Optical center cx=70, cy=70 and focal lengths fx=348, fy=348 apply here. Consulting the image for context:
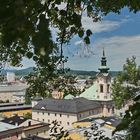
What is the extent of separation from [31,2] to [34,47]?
38 cm

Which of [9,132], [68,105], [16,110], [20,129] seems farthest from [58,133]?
[16,110]

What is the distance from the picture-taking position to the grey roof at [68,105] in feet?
175

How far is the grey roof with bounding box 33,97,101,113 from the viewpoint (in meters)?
53.3

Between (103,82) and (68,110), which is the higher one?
(103,82)

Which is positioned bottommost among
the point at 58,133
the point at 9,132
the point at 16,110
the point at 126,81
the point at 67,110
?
the point at 9,132

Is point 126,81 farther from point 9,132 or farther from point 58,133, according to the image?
point 58,133

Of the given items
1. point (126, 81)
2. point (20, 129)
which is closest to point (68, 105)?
point (20, 129)

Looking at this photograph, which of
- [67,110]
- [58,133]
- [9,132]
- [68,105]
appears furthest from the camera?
[68,105]

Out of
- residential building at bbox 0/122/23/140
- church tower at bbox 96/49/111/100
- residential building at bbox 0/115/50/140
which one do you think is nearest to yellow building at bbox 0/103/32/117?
church tower at bbox 96/49/111/100

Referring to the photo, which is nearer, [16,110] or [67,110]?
[67,110]

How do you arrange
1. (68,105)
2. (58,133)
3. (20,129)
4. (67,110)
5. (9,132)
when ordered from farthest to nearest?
(68,105)
(67,110)
(20,129)
(9,132)
(58,133)

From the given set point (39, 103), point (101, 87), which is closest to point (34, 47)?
point (101, 87)

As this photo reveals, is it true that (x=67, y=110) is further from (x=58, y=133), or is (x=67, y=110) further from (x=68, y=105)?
(x=58, y=133)

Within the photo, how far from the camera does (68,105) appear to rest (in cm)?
5478
